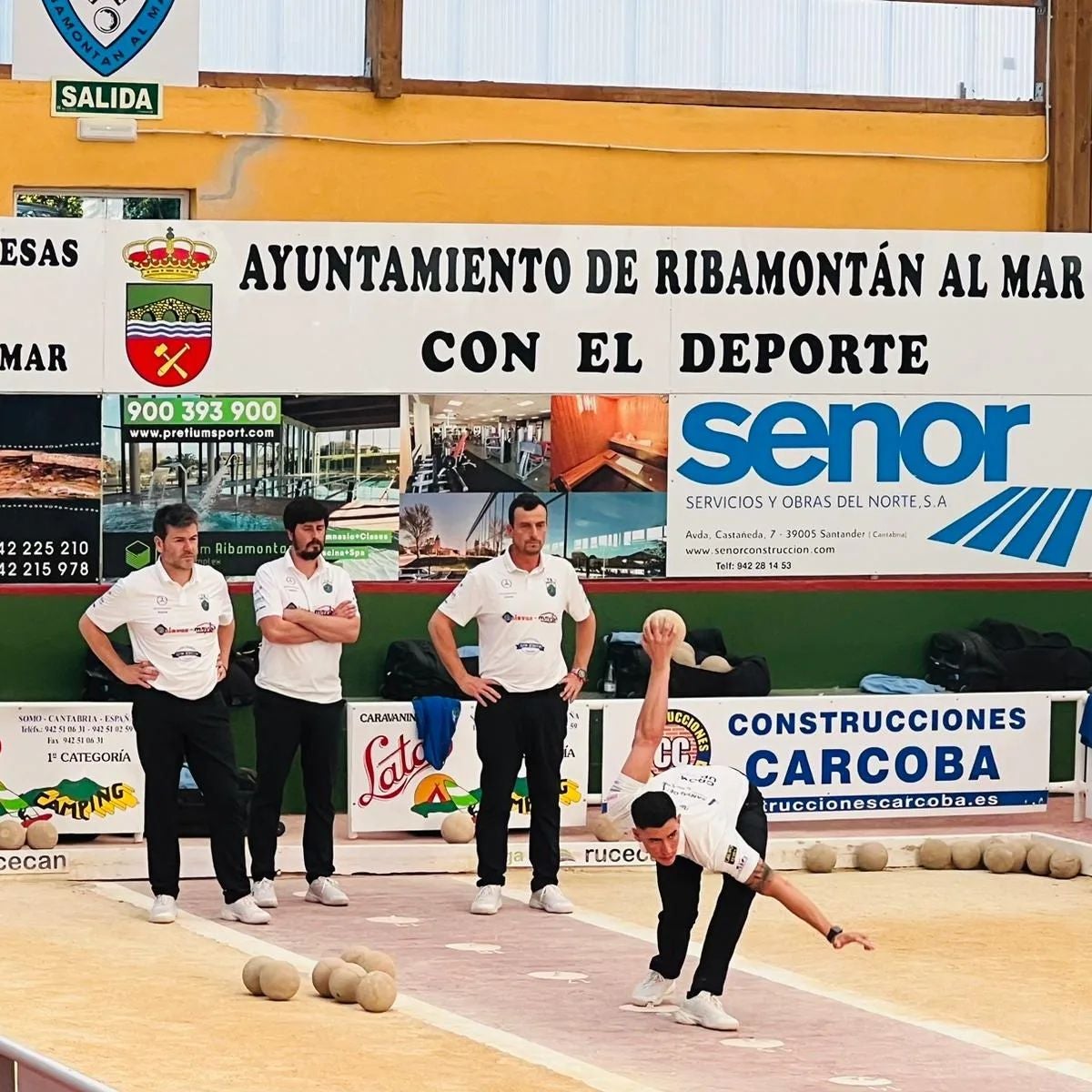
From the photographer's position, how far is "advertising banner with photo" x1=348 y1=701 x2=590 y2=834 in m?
12.4

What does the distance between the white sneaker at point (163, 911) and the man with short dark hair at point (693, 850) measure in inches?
96.5

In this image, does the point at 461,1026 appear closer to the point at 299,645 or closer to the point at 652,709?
the point at 652,709

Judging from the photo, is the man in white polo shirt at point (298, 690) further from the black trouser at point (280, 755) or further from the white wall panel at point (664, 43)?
the white wall panel at point (664, 43)

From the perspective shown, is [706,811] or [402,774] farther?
[402,774]

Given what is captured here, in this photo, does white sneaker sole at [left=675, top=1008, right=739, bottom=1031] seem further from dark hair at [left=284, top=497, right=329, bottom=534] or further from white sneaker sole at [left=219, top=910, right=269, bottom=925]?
dark hair at [left=284, top=497, right=329, bottom=534]

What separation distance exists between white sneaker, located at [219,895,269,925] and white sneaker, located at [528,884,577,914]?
4.24 feet

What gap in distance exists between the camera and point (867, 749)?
13117 millimetres

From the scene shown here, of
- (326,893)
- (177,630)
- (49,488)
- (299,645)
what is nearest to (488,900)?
(326,893)

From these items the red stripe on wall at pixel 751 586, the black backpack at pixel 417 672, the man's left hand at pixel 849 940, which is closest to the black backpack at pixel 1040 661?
the red stripe on wall at pixel 751 586

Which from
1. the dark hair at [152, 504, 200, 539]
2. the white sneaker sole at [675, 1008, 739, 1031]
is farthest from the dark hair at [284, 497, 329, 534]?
the white sneaker sole at [675, 1008, 739, 1031]

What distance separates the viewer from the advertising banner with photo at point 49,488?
13.2m

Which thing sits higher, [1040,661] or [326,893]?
[1040,661]

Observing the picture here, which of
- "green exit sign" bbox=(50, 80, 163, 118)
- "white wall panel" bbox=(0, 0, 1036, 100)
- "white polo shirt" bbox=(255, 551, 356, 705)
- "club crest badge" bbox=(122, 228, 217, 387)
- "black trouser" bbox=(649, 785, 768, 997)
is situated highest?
"white wall panel" bbox=(0, 0, 1036, 100)

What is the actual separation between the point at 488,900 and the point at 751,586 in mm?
3830
